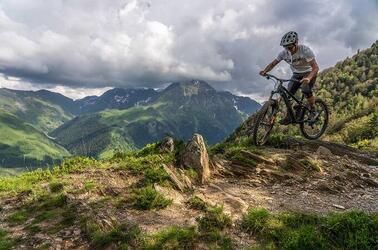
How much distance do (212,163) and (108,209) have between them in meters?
6.31

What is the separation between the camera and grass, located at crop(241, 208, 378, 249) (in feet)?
38.4

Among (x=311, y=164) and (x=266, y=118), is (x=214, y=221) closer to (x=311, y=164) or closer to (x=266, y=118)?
(x=266, y=118)

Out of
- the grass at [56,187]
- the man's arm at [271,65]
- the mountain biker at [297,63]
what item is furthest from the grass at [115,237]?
the man's arm at [271,65]

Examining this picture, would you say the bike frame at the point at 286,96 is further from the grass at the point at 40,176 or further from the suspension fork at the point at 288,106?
the grass at the point at 40,176

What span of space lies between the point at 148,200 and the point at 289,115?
8.76 meters

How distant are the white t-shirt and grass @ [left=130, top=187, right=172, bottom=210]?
8614 millimetres

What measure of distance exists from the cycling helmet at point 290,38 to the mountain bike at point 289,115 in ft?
5.33

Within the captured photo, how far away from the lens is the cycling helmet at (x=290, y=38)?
17245mm

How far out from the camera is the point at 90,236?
1233 cm

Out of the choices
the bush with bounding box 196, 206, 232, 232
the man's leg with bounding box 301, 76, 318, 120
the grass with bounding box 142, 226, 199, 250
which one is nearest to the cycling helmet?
the man's leg with bounding box 301, 76, 318, 120

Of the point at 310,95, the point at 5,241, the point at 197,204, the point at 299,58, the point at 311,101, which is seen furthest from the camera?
the point at 311,101

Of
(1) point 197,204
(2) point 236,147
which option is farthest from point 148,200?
(2) point 236,147

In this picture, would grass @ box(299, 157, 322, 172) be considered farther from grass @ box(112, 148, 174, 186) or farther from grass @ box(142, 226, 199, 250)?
grass @ box(142, 226, 199, 250)

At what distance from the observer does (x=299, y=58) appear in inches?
711
